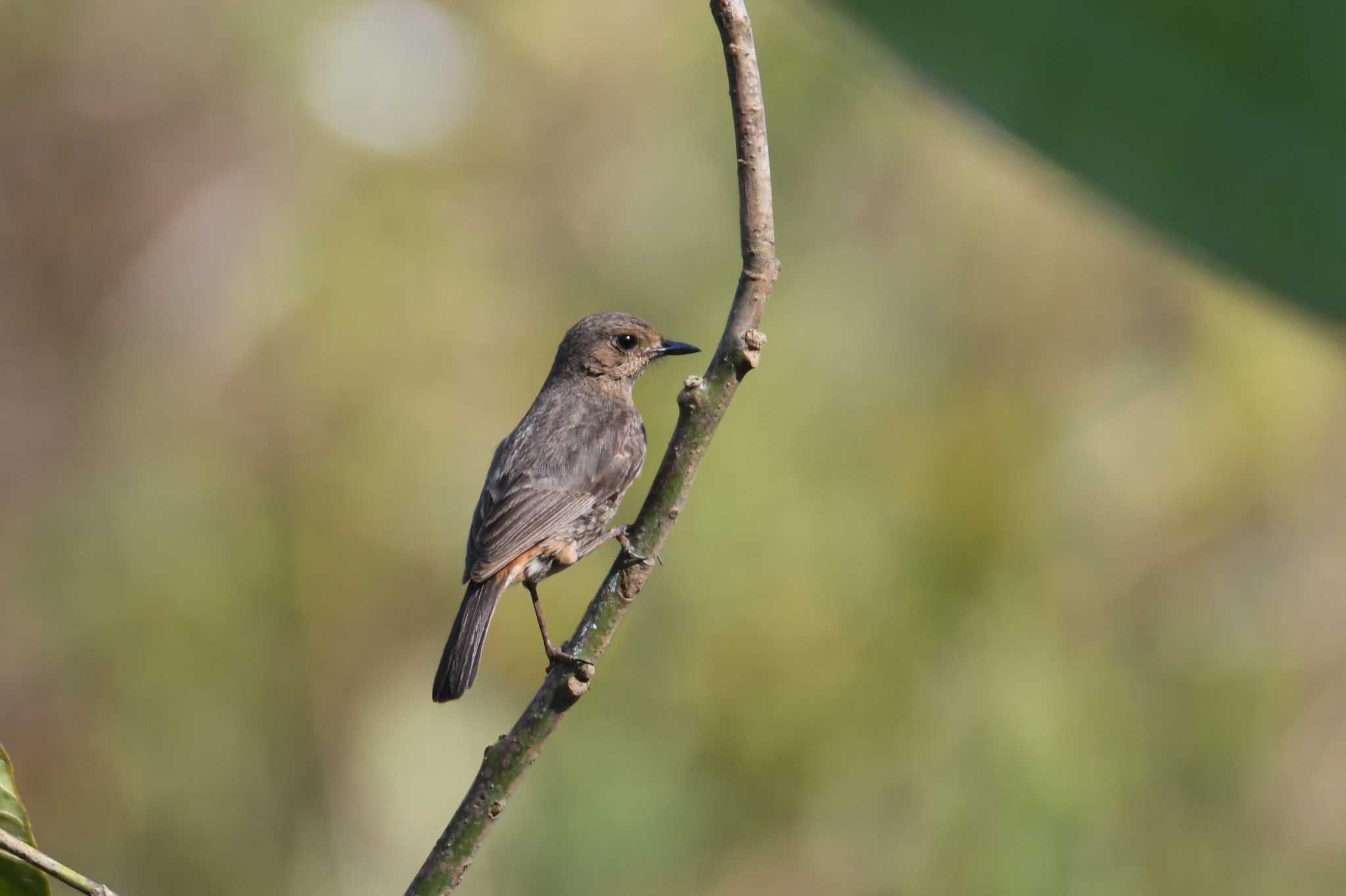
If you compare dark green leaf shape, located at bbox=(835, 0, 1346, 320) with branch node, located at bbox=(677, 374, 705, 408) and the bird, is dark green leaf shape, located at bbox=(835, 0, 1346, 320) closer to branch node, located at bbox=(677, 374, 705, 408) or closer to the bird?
branch node, located at bbox=(677, 374, 705, 408)

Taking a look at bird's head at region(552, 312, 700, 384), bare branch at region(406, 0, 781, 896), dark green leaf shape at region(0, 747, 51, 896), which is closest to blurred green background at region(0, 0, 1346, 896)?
bird's head at region(552, 312, 700, 384)

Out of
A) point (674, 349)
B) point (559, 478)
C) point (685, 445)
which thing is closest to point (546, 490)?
point (559, 478)

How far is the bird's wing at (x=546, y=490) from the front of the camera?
3242 mm

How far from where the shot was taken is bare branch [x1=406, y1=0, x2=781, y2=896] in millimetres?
1833

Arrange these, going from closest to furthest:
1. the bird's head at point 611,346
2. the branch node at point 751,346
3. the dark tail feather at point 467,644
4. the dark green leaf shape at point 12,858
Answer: the dark green leaf shape at point 12,858
the branch node at point 751,346
the dark tail feather at point 467,644
the bird's head at point 611,346

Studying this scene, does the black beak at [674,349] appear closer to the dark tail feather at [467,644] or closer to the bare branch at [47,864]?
the dark tail feather at [467,644]

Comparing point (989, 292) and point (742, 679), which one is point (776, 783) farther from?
point (989, 292)

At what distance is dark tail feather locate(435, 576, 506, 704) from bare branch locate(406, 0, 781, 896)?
84cm

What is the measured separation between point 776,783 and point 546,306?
240 cm

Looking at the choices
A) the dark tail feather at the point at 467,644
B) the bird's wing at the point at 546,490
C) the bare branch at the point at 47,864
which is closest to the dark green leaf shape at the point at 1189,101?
the bare branch at the point at 47,864

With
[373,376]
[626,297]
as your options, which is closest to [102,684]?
[373,376]

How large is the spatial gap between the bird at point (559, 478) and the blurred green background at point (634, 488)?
1.10m

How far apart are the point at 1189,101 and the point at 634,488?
354cm

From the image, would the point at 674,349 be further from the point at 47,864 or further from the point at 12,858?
the point at 47,864
